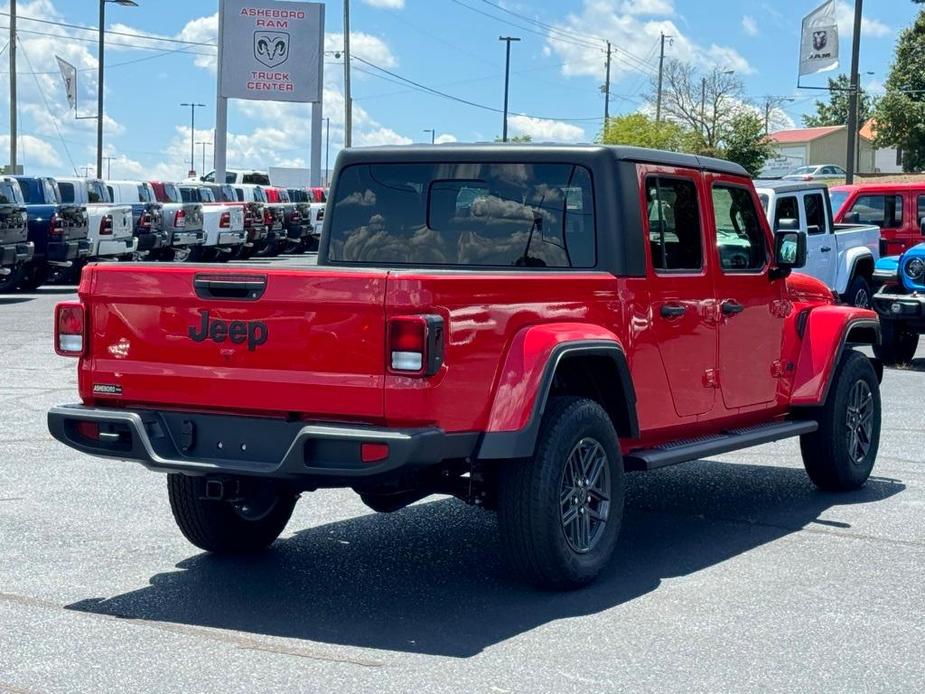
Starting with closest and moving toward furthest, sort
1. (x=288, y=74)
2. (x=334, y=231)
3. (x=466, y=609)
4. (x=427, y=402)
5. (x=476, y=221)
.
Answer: (x=427, y=402) < (x=466, y=609) < (x=476, y=221) < (x=334, y=231) < (x=288, y=74)

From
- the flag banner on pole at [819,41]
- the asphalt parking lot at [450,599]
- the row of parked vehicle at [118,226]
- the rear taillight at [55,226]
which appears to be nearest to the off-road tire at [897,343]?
the asphalt parking lot at [450,599]

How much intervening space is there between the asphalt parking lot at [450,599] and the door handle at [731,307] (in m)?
1.13

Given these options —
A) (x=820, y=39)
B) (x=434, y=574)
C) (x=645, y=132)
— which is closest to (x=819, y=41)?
(x=820, y=39)

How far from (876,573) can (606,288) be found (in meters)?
1.77

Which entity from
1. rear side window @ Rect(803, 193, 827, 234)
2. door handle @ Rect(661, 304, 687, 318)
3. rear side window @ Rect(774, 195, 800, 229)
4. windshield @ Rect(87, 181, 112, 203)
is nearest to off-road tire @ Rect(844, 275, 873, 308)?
rear side window @ Rect(803, 193, 827, 234)

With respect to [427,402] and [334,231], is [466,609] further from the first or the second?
[334,231]

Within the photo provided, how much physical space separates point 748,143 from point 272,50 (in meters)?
32.2

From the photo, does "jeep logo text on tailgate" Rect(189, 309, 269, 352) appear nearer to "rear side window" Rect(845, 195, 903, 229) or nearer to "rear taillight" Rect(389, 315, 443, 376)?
"rear taillight" Rect(389, 315, 443, 376)

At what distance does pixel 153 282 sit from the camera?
6152 mm

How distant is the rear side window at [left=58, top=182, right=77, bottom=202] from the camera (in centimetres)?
2772

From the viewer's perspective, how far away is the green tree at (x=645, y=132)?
266 feet

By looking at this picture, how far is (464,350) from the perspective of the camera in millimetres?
5793

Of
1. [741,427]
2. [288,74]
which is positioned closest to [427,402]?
[741,427]

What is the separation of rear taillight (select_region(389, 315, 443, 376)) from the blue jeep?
10.6m
